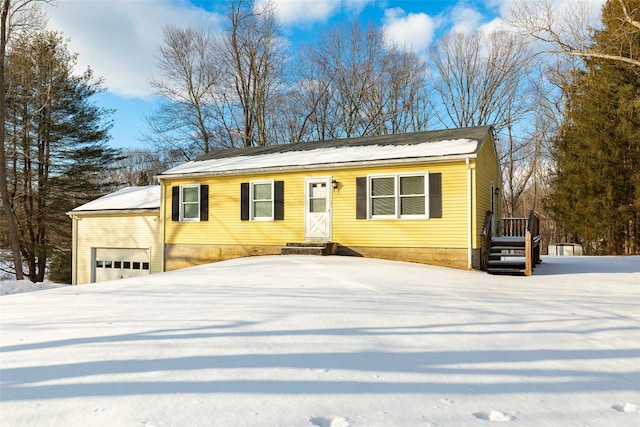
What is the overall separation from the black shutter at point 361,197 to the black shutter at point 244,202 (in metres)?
3.76

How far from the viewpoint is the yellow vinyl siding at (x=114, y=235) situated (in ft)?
51.2

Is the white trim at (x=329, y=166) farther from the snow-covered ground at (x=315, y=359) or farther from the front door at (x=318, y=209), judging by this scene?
the snow-covered ground at (x=315, y=359)

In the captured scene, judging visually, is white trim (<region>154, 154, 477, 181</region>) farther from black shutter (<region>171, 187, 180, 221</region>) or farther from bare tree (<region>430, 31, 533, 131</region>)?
bare tree (<region>430, 31, 533, 131</region>)

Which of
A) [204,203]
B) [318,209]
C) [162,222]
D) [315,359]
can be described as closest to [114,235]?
[162,222]

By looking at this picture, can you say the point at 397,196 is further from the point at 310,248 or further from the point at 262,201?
the point at 262,201

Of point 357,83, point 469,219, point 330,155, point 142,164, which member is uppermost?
point 357,83

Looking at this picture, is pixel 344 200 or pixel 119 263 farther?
pixel 119 263

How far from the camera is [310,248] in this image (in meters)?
11.9

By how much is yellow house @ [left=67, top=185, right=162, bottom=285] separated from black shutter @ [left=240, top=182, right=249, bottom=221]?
3.94 metres

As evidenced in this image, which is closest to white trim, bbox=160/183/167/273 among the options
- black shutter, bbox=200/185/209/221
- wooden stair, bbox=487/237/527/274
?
black shutter, bbox=200/185/209/221

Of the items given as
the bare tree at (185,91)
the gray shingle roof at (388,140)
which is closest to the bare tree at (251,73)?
the bare tree at (185,91)

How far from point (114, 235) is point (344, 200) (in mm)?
9882

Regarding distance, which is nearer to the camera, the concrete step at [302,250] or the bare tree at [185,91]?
the concrete step at [302,250]

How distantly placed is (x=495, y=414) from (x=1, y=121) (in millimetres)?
19769
